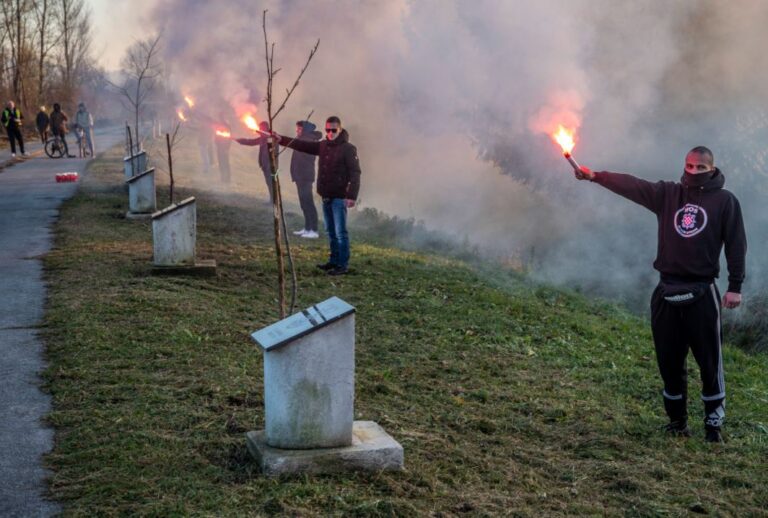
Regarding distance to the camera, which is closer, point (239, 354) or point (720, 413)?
point (720, 413)

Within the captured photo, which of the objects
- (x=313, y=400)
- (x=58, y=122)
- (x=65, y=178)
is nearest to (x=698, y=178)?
(x=313, y=400)

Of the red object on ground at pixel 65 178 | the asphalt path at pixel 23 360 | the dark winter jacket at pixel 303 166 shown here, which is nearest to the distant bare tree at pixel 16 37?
the red object on ground at pixel 65 178

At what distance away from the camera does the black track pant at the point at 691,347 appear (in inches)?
227

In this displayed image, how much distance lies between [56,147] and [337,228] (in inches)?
863

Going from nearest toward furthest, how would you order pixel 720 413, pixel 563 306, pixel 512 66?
pixel 720 413, pixel 563 306, pixel 512 66

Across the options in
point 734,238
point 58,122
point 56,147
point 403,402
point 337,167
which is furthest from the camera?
point 56,147

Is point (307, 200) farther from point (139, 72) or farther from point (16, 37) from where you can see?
point (16, 37)

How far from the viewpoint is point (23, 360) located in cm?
679

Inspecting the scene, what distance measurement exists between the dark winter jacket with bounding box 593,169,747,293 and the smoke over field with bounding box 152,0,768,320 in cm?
678

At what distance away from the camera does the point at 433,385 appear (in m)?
6.83

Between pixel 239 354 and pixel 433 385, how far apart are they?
5.23 feet

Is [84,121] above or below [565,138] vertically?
above

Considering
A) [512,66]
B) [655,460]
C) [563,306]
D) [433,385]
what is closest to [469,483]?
[655,460]

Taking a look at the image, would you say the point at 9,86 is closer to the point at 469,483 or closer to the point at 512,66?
the point at 512,66
